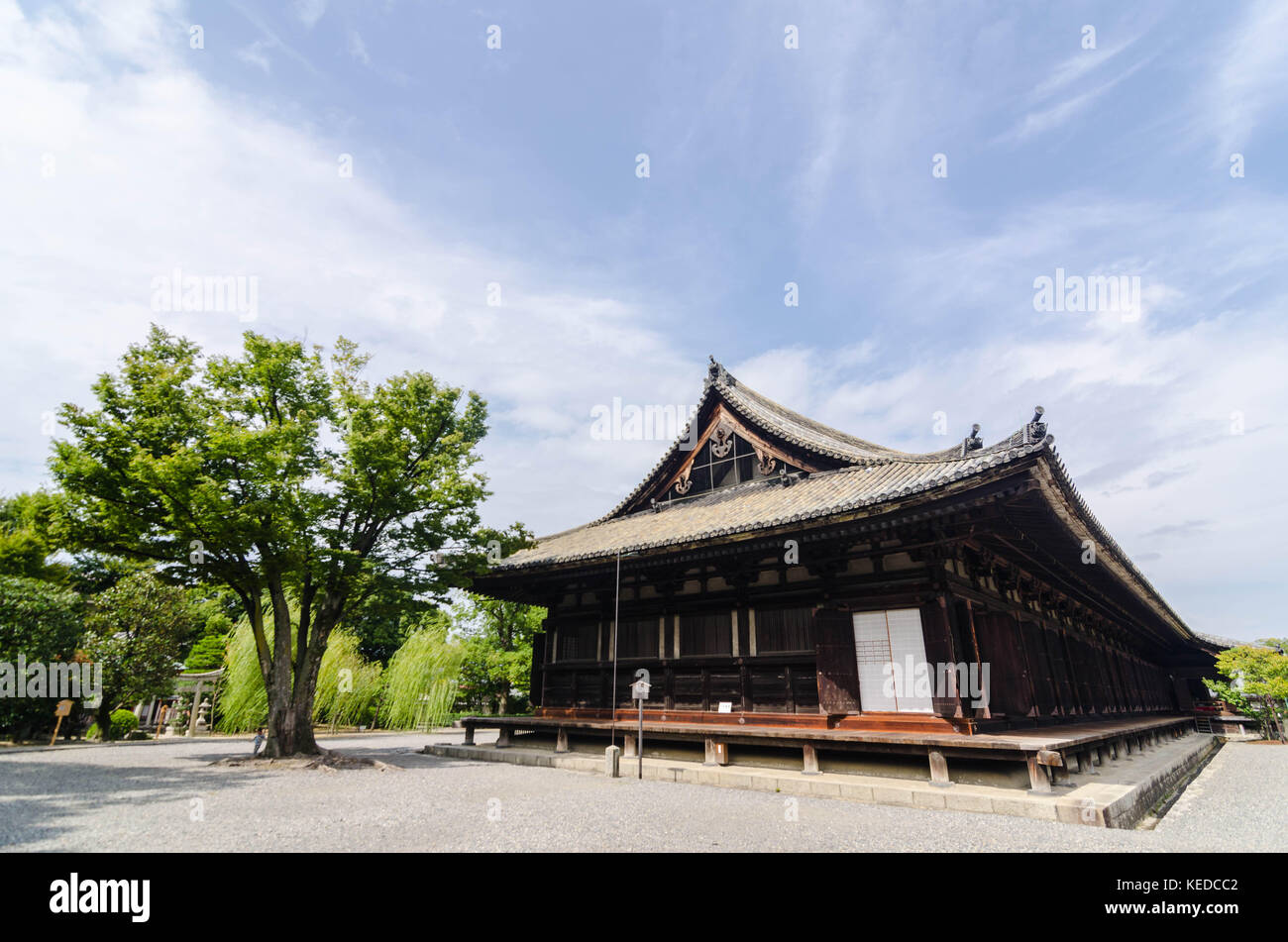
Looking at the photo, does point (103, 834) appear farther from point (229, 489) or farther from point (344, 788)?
point (229, 489)

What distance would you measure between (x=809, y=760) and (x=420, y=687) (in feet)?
69.9

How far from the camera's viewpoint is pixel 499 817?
765cm

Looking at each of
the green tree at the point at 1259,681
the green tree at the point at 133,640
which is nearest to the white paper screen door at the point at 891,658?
the green tree at the point at 133,640

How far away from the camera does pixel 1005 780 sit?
918 cm

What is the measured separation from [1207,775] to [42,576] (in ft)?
126

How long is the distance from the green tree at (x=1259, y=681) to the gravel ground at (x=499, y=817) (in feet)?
73.0

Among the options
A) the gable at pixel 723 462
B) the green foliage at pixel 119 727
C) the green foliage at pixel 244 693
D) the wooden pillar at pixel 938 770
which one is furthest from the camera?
the green foliage at pixel 244 693

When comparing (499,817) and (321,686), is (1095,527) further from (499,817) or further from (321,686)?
(321,686)

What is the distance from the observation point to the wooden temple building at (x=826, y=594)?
10203 mm

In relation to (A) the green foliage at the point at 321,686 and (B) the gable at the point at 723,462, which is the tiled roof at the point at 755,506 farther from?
(A) the green foliage at the point at 321,686

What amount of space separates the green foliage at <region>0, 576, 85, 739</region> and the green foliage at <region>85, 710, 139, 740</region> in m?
2.21

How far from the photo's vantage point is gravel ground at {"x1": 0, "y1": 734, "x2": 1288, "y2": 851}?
6.27 m

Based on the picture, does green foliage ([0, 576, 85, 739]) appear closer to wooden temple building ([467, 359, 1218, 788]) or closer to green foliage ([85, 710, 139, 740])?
green foliage ([85, 710, 139, 740])
